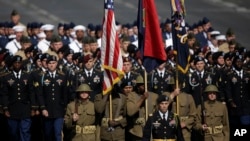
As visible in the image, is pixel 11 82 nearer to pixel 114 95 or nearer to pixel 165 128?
pixel 114 95

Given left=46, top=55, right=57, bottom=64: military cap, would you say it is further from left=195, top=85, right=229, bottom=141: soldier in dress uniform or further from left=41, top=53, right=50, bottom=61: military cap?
left=195, top=85, right=229, bottom=141: soldier in dress uniform

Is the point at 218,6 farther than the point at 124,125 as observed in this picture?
Yes

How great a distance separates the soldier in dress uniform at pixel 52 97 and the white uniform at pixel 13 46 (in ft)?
15.1

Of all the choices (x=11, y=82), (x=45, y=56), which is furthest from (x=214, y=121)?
(x=11, y=82)

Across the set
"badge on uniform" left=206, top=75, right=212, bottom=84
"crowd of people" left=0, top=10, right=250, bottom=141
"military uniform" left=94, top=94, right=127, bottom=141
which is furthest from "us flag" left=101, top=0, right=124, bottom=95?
"badge on uniform" left=206, top=75, right=212, bottom=84

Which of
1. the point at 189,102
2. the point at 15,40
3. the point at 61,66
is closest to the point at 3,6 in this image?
the point at 15,40

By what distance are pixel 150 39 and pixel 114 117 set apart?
209 centimetres

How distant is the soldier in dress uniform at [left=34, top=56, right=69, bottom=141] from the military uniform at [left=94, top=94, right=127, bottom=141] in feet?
9.04

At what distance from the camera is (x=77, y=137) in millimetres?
27734

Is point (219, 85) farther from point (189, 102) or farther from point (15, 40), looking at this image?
point (15, 40)

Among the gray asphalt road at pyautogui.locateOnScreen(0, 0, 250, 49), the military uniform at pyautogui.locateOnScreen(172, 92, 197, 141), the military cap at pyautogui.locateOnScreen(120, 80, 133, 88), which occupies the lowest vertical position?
the military uniform at pyautogui.locateOnScreen(172, 92, 197, 141)

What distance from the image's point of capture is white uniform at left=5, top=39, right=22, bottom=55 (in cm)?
3509

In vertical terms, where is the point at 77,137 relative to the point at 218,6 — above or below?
below

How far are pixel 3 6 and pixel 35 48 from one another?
23.1m
